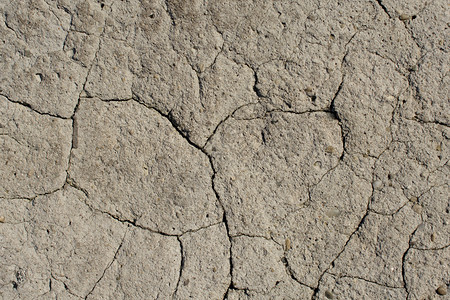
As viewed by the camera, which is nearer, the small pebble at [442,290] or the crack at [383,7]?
the small pebble at [442,290]

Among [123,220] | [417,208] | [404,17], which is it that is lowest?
[123,220]

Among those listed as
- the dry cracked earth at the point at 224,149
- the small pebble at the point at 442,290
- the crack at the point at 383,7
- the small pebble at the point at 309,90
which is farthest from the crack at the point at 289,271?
the crack at the point at 383,7

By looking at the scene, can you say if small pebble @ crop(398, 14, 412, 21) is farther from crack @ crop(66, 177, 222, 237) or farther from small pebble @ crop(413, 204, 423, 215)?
crack @ crop(66, 177, 222, 237)

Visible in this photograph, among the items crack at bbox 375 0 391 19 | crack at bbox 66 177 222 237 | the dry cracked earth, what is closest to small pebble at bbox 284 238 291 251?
the dry cracked earth

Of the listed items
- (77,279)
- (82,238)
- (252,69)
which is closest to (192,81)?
(252,69)

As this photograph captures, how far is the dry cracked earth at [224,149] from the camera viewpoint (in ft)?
6.91

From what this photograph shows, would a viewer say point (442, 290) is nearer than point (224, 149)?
Yes

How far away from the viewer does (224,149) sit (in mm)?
2164

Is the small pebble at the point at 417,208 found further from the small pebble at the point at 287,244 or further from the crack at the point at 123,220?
the crack at the point at 123,220

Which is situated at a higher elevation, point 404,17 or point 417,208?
point 404,17

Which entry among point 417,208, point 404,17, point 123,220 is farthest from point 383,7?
point 123,220

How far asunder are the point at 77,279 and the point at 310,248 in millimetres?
1133

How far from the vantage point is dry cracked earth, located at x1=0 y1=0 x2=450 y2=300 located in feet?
6.91

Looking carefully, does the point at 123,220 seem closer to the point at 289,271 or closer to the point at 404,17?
the point at 289,271
